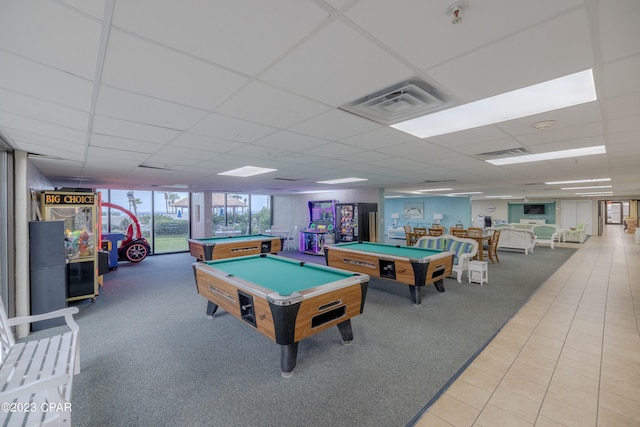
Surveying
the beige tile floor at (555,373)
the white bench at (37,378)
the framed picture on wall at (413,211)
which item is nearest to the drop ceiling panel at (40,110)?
the white bench at (37,378)

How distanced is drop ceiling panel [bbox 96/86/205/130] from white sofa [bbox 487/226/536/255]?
34.8ft

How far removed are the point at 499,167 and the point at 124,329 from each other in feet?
20.9

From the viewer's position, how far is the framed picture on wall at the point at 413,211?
15.7 metres

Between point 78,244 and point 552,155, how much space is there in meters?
7.68

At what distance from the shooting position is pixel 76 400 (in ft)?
7.00

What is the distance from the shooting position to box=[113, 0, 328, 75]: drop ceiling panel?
104cm

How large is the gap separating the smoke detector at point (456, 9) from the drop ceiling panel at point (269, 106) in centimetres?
104

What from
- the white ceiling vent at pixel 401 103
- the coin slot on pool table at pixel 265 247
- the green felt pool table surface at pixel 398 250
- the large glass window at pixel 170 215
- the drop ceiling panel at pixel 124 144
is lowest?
the coin slot on pool table at pixel 265 247

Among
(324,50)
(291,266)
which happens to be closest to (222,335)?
(291,266)

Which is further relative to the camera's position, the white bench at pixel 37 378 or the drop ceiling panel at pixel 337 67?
the white bench at pixel 37 378

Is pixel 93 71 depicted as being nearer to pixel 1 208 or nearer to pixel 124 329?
pixel 1 208

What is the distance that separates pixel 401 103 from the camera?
6.71 feet

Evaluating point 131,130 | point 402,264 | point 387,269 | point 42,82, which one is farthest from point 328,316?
point 42,82

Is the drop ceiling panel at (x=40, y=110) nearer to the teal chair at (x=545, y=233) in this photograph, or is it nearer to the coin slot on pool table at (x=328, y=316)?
Result: the coin slot on pool table at (x=328, y=316)
